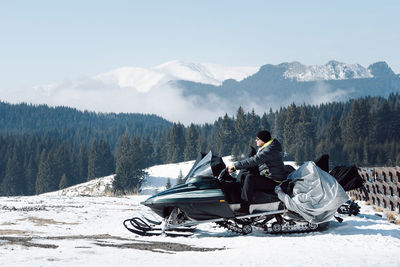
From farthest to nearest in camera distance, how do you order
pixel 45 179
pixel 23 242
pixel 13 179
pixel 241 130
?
1. pixel 13 179
2. pixel 241 130
3. pixel 45 179
4. pixel 23 242

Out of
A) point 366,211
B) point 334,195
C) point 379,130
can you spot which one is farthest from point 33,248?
point 379,130

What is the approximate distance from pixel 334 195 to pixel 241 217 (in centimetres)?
199

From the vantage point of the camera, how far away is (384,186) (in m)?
14.4

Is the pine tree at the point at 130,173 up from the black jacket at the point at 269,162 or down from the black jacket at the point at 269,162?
down

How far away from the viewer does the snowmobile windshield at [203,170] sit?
34.4 ft

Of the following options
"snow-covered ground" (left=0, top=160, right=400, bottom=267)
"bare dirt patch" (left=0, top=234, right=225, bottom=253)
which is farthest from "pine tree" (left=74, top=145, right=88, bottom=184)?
"bare dirt patch" (left=0, top=234, right=225, bottom=253)

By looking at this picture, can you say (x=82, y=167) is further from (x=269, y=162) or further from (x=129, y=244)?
(x=129, y=244)

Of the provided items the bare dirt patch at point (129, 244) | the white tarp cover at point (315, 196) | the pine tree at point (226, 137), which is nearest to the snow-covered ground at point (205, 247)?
the bare dirt patch at point (129, 244)

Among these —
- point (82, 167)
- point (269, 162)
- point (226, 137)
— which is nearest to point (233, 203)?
point (269, 162)

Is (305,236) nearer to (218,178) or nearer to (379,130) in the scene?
(218,178)

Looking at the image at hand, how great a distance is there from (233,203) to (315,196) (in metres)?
1.73

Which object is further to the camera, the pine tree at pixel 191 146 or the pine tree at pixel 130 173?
the pine tree at pixel 191 146

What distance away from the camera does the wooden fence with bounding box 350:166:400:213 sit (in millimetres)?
13212

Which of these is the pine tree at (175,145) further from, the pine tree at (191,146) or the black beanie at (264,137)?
the black beanie at (264,137)
